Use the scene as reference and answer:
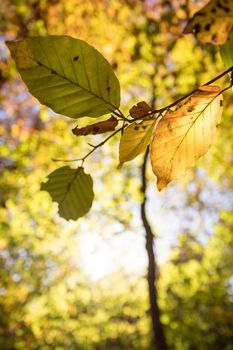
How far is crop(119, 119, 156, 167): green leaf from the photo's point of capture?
547 mm

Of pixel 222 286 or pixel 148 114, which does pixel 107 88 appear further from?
pixel 222 286

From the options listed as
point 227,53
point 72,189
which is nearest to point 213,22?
point 227,53

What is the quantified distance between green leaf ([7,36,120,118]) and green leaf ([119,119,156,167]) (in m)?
0.05

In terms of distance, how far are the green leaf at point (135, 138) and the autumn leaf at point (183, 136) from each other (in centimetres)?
2

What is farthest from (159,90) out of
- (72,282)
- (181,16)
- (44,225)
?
(72,282)

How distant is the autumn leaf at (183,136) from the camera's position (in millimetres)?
530

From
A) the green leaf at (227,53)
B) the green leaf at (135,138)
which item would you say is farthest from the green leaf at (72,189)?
the green leaf at (227,53)

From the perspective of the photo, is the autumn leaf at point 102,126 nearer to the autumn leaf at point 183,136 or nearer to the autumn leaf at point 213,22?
the autumn leaf at point 183,136

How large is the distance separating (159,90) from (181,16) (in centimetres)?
176

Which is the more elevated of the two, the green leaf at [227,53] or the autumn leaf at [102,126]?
Answer: the green leaf at [227,53]

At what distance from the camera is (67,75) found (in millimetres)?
509

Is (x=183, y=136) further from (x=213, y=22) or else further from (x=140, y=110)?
(x=213, y=22)

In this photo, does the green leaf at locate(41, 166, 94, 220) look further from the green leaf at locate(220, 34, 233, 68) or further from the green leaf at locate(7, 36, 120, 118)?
the green leaf at locate(220, 34, 233, 68)

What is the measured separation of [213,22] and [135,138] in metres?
0.22
